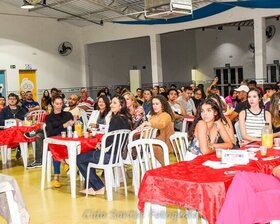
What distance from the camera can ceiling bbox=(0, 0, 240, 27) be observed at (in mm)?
11926

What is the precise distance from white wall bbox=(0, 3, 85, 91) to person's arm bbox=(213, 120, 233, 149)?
34.7 ft

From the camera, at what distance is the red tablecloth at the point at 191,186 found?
2484 millimetres

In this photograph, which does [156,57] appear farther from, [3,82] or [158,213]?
[158,213]

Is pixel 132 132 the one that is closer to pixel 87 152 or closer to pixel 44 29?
pixel 87 152

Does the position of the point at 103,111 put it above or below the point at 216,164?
above

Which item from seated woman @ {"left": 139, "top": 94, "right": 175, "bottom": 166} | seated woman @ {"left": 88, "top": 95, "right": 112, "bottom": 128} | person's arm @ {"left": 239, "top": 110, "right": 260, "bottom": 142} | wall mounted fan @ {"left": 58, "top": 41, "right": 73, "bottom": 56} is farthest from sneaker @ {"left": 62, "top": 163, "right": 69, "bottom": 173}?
wall mounted fan @ {"left": 58, "top": 41, "right": 73, "bottom": 56}

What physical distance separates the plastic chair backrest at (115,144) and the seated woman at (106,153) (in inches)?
1.8

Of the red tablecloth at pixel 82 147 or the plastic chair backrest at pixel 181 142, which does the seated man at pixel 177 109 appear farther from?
the plastic chair backrest at pixel 181 142

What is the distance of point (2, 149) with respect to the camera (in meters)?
7.15

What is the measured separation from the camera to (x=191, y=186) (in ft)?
8.39

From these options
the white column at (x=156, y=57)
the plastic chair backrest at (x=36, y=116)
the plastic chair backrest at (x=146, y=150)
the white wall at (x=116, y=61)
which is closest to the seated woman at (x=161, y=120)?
the plastic chair backrest at (x=146, y=150)

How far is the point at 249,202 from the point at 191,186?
43cm

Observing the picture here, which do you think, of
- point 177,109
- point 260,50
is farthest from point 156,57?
point 177,109

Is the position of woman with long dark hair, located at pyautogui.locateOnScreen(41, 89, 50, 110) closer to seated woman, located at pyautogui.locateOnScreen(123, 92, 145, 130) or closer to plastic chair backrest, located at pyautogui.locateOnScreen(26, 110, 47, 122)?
plastic chair backrest, located at pyautogui.locateOnScreen(26, 110, 47, 122)
